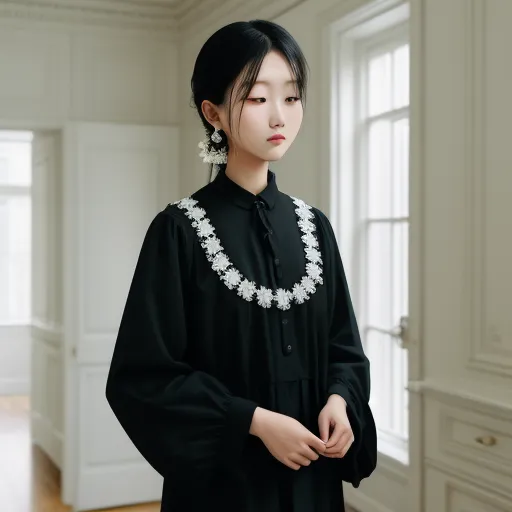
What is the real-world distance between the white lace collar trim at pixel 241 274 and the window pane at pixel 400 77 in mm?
1717

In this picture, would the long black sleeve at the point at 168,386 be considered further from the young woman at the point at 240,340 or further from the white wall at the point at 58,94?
the white wall at the point at 58,94

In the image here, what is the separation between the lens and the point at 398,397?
3010mm

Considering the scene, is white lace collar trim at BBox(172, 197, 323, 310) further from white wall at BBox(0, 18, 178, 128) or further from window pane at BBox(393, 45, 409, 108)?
white wall at BBox(0, 18, 178, 128)

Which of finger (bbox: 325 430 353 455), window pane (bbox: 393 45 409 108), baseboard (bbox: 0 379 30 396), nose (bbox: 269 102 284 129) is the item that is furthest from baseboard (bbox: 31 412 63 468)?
nose (bbox: 269 102 284 129)

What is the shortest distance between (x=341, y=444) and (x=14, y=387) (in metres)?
6.90

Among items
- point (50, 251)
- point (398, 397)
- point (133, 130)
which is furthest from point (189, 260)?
point (50, 251)

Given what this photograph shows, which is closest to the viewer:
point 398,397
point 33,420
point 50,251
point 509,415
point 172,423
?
point 172,423

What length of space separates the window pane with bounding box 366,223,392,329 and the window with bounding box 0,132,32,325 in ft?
17.9

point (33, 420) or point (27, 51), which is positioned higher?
point (27, 51)

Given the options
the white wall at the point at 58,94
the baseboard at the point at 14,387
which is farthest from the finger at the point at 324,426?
the baseboard at the point at 14,387

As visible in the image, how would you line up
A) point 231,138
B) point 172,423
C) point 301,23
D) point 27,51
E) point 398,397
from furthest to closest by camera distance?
1. point 27,51
2. point 301,23
3. point 398,397
4. point 231,138
5. point 172,423

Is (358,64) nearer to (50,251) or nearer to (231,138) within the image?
(231,138)

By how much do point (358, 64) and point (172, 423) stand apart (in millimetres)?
2214

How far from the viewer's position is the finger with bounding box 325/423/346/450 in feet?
4.13
